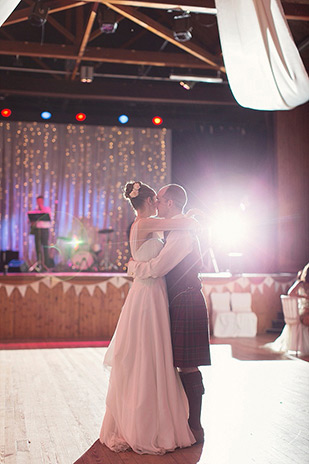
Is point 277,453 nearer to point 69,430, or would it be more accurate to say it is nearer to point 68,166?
point 69,430

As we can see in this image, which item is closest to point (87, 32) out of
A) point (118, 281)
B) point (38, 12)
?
point (38, 12)

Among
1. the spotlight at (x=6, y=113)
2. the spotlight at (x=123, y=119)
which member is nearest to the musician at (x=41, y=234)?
the spotlight at (x=6, y=113)

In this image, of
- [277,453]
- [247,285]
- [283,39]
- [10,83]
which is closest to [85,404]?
[277,453]

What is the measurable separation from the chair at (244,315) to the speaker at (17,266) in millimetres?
3855

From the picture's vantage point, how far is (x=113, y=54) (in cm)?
892

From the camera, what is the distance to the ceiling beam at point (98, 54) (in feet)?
28.5

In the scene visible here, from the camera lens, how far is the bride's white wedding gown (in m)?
3.08

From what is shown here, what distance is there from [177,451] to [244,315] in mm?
5470

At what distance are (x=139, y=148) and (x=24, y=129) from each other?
2.64 m

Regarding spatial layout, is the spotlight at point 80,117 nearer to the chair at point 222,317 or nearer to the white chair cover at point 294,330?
the chair at point 222,317

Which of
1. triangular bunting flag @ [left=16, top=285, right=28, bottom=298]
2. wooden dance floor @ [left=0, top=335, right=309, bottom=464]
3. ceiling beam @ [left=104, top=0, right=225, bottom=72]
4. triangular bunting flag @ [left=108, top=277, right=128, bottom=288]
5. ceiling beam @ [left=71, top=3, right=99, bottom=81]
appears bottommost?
wooden dance floor @ [left=0, top=335, right=309, bottom=464]

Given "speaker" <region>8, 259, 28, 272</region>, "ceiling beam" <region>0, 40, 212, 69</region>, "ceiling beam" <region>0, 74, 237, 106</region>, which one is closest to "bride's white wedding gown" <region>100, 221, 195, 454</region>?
"ceiling beam" <region>0, 40, 212, 69</region>

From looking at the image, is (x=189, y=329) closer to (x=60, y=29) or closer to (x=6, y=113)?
(x=60, y=29)

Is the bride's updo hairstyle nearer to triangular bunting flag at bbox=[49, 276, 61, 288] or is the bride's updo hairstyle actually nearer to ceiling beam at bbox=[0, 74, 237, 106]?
triangular bunting flag at bbox=[49, 276, 61, 288]
